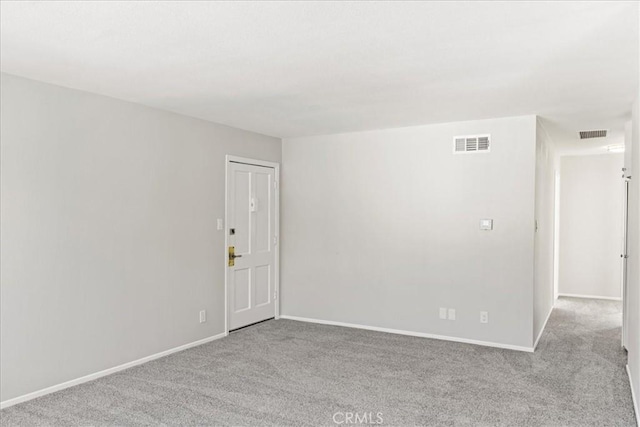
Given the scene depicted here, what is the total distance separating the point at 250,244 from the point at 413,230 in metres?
1.98

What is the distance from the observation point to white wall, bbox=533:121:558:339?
4.91 meters

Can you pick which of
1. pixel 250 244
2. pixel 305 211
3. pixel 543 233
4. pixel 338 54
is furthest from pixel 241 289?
pixel 543 233

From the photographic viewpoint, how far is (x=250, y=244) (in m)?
5.71

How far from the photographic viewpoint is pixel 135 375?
156 inches

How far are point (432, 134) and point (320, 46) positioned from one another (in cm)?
275

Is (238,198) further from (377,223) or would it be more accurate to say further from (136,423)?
(136,423)

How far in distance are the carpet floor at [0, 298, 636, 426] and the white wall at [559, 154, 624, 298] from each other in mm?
2902

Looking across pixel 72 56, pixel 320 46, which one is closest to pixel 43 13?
pixel 72 56

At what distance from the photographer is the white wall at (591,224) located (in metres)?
7.58

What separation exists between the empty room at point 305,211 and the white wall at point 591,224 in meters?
1.27

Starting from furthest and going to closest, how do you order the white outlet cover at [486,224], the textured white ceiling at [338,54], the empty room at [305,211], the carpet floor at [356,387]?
the white outlet cover at [486,224] → the carpet floor at [356,387] → the empty room at [305,211] → the textured white ceiling at [338,54]

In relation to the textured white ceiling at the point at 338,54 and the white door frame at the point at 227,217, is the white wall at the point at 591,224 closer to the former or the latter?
the textured white ceiling at the point at 338,54

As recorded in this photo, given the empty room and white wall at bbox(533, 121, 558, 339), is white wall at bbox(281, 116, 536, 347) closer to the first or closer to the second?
the empty room

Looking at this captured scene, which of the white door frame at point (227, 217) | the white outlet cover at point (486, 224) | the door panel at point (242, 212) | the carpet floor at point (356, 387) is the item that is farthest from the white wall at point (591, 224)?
the door panel at point (242, 212)
